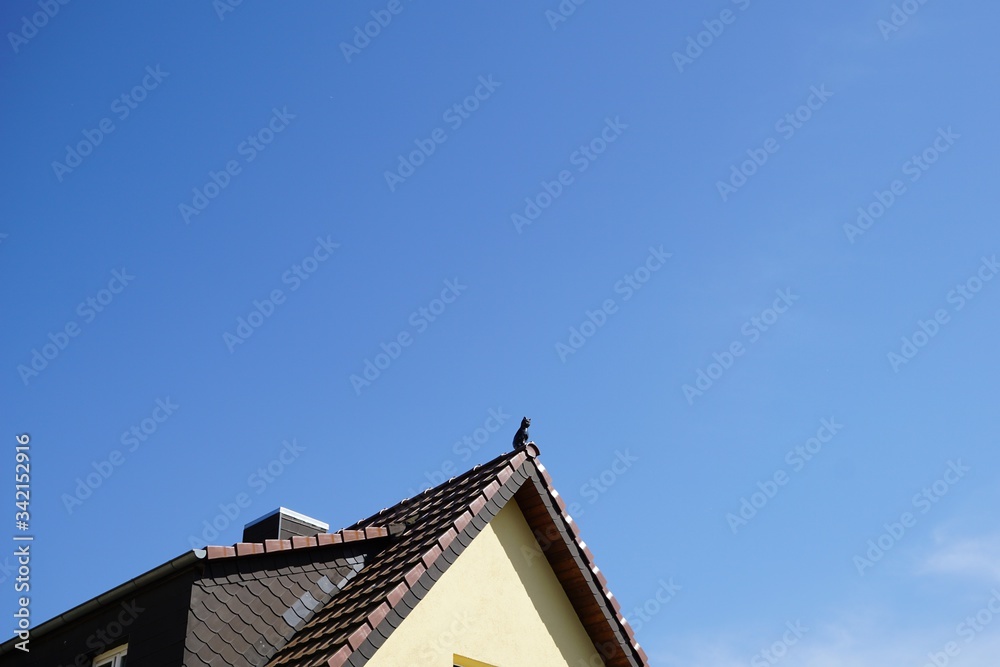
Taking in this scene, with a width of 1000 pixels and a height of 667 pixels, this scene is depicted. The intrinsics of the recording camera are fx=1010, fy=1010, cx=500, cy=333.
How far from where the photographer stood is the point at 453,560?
11.5 metres

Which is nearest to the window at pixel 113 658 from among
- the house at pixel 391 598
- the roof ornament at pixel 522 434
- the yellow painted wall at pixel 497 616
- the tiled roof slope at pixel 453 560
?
the house at pixel 391 598

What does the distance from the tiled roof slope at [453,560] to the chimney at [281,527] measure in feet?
2.92

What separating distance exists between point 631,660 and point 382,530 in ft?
11.7

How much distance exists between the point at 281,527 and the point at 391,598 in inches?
124

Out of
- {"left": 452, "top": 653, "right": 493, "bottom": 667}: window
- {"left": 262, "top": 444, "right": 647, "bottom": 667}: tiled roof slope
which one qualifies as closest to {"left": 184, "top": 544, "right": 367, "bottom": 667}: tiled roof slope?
{"left": 262, "top": 444, "right": 647, "bottom": 667}: tiled roof slope

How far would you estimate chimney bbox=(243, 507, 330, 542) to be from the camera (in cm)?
1317

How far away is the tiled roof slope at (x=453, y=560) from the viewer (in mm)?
10578

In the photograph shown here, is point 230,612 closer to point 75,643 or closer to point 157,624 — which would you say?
point 157,624

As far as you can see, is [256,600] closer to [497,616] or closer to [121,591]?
[121,591]

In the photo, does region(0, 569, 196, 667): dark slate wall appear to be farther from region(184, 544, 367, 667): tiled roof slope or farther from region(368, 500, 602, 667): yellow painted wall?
region(368, 500, 602, 667): yellow painted wall

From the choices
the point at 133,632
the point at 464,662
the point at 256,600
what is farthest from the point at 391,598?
the point at 133,632

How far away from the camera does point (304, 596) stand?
38.4 ft

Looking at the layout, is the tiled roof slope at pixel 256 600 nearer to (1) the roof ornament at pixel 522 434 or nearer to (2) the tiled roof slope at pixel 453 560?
(2) the tiled roof slope at pixel 453 560

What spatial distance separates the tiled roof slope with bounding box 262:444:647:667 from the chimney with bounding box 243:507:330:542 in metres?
0.89
